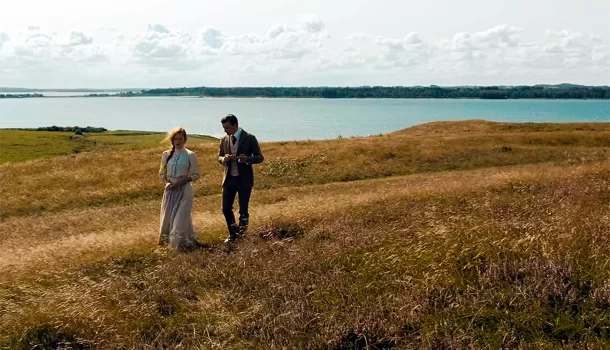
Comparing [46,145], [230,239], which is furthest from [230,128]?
[46,145]

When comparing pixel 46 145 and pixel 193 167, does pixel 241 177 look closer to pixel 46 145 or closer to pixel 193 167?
pixel 193 167

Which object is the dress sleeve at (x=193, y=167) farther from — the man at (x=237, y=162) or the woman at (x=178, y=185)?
the man at (x=237, y=162)

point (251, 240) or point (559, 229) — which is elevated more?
point (559, 229)

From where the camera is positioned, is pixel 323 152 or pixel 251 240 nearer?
pixel 251 240

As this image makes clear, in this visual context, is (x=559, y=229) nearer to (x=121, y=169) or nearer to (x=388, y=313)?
(x=388, y=313)

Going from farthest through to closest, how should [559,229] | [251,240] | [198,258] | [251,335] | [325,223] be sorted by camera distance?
[325,223] < [251,240] < [198,258] < [559,229] < [251,335]

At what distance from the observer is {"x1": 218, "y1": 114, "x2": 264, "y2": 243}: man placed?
1250 cm

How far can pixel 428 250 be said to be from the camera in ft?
26.5

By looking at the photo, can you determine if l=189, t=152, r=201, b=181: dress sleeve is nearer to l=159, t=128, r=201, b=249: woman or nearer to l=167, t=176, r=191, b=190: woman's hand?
l=159, t=128, r=201, b=249: woman

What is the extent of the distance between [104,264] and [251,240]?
285 cm

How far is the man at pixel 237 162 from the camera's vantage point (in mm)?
12500

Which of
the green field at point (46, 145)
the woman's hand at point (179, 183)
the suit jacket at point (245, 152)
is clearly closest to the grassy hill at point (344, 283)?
the suit jacket at point (245, 152)

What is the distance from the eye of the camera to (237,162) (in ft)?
41.7

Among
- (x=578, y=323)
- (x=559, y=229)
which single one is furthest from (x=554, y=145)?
(x=578, y=323)
